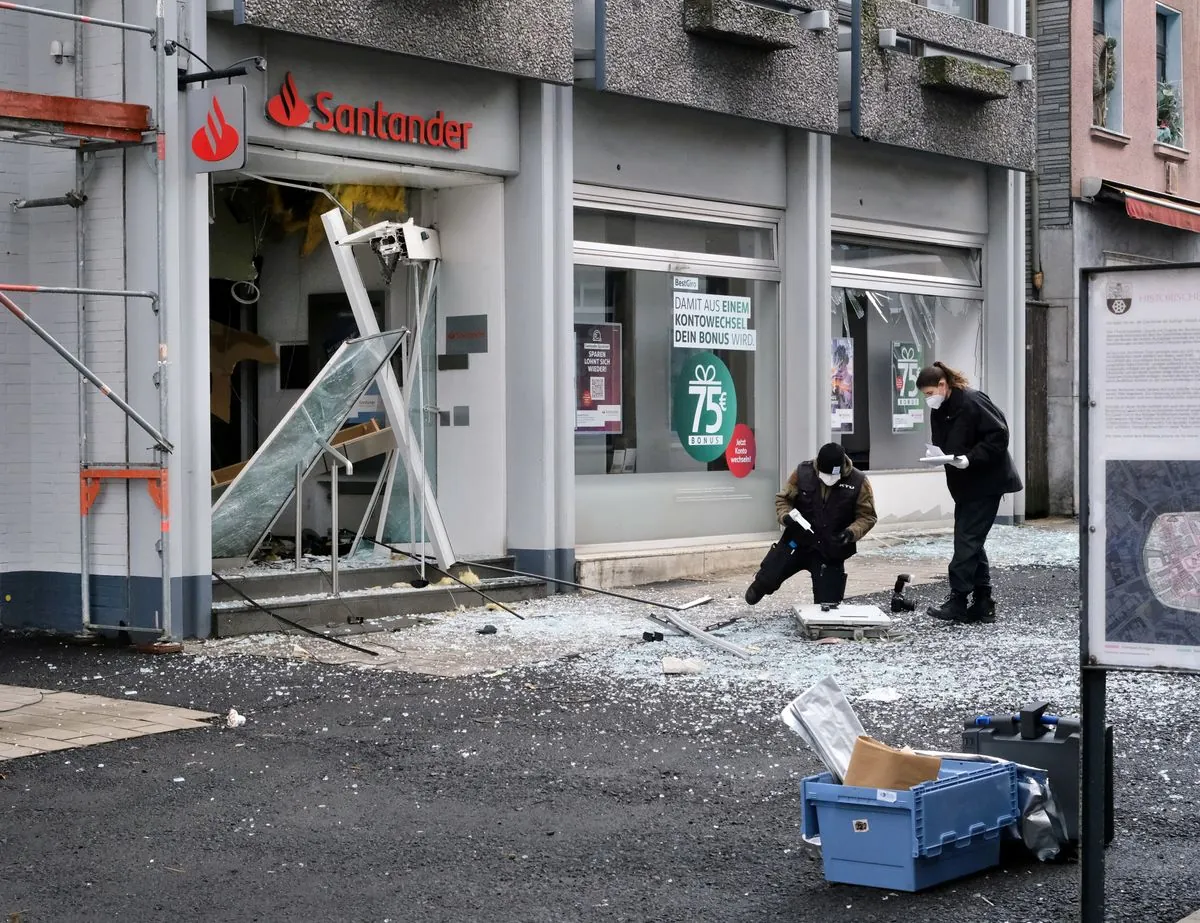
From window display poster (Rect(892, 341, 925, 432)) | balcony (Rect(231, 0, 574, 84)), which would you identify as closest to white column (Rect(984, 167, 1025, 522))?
window display poster (Rect(892, 341, 925, 432))

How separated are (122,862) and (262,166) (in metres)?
6.96

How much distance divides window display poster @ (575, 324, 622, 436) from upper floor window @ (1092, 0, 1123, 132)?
9.28 meters

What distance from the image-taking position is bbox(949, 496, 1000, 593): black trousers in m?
11.2

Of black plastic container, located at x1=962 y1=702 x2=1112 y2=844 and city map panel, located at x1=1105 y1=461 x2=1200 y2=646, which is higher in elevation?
city map panel, located at x1=1105 y1=461 x2=1200 y2=646

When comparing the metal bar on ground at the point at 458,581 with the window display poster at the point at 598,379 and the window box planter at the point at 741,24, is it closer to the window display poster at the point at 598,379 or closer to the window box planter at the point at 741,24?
the window display poster at the point at 598,379

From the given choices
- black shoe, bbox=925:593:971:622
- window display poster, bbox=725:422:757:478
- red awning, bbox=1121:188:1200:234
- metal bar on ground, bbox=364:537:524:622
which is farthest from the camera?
red awning, bbox=1121:188:1200:234

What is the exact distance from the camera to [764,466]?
51.3ft

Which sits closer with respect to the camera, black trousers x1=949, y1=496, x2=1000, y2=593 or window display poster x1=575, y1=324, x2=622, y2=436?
black trousers x1=949, y1=496, x2=1000, y2=593

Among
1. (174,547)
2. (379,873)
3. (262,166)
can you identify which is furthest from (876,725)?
(262,166)

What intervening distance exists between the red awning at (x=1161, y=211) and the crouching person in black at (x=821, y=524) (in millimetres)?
10122

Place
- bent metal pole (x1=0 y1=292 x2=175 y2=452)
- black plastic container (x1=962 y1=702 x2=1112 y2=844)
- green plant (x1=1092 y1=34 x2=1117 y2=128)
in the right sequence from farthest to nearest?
green plant (x1=1092 y1=34 x2=1117 y2=128) → bent metal pole (x1=0 y1=292 x2=175 y2=452) → black plastic container (x1=962 y1=702 x2=1112 y2=844)

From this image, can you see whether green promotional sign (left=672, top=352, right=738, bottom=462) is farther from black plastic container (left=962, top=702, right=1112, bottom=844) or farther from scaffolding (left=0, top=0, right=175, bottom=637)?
black plastic container (left=962, top=702, right=1112, bottom=844)

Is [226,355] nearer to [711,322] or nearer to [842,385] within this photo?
[711,322]

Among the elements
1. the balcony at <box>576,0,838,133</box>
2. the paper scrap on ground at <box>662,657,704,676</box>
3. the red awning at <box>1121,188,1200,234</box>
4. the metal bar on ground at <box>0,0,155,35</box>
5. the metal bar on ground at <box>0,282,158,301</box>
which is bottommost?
the paper scrap on ground at <box>662,657,704,676</box>
